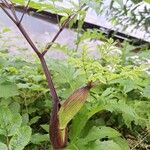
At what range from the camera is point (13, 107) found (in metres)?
0.88

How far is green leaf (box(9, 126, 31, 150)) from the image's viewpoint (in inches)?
25.2

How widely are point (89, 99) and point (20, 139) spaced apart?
285mm

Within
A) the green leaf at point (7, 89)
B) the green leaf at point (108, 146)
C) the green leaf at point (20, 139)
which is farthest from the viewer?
the green leaf at point (7, 89)

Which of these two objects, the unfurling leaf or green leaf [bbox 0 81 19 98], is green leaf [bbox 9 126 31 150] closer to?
the unfurling leaf

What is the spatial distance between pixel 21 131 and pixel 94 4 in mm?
290

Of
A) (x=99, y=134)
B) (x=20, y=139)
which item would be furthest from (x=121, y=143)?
(x=20, y=139)

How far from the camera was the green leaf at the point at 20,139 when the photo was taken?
2.10 feet

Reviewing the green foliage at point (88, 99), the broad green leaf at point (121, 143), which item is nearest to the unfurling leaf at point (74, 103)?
the green foliage at point (88, 99)

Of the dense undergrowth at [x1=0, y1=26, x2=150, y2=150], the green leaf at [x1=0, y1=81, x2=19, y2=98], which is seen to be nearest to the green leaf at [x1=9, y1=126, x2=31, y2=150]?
the dense undergrowth at [x1=0, y1=26, x2=150, y2=150]

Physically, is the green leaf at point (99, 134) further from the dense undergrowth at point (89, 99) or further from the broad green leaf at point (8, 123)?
the broad green leaf at point (8, 123)

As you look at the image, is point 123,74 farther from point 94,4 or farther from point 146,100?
point 146,100

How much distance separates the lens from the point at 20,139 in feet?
2.14

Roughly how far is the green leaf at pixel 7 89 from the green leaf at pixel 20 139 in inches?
9.3

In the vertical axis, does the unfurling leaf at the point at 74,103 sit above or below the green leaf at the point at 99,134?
above
